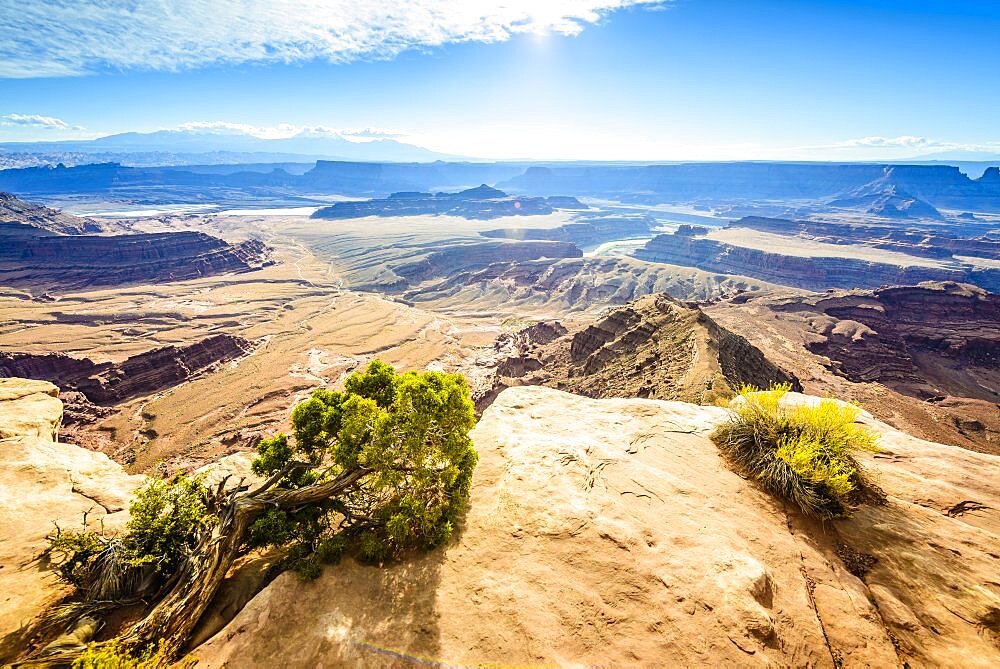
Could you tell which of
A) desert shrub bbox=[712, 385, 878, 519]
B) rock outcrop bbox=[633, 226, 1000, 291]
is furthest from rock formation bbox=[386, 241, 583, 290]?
desert shrub bbox=[712, 385, 878, 519]

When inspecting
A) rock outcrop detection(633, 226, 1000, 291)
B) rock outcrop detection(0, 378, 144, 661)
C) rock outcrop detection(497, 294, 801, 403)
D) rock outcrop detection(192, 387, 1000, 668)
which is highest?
rock outcrop detection(192, 387, 1000, 668)

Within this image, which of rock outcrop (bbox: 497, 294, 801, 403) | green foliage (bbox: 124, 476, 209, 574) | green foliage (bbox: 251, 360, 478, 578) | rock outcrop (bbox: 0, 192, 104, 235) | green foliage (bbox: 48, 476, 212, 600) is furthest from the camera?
rock outcrop (bbox: 0, 192, 104, 235)

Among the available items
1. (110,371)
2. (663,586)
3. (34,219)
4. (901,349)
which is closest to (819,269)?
(901,349)

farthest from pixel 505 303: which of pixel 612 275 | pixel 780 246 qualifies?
pixel 780 246

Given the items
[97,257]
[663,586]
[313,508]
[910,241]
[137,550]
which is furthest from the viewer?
[910,241]

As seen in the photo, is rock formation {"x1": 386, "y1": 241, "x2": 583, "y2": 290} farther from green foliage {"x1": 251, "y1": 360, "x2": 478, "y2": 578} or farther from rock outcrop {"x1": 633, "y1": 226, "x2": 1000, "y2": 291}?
green foliage {"x1": 251, "y1": 360, "x2": 478, "y2": 578}

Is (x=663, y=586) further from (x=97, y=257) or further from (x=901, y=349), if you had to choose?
(x=97, y=257)

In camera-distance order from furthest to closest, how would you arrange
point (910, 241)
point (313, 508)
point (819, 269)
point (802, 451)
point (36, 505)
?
point (910, 241) < point (819, 269) < point (36, 505) < point (802, 451) < point (313, 508)
